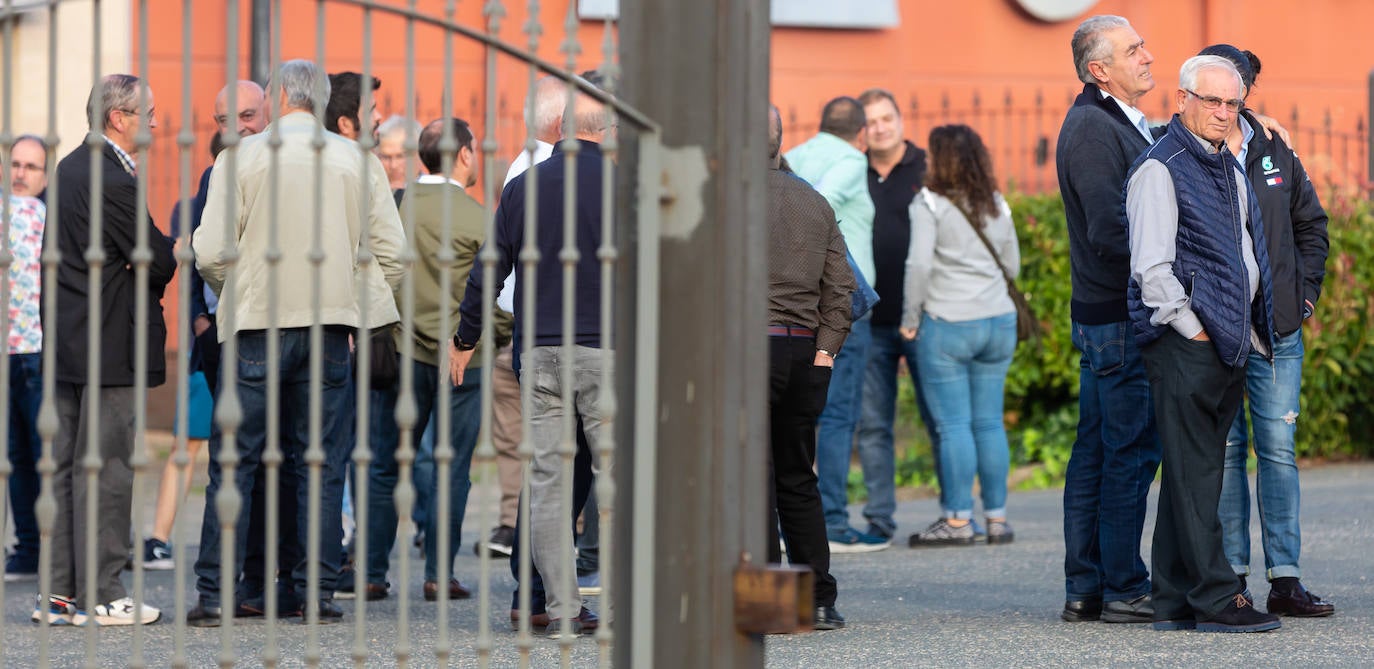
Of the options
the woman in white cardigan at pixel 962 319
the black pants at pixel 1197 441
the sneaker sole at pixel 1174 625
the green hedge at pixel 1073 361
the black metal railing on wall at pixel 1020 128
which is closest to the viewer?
the black pants at pixel 1197 441

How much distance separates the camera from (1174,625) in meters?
5.92

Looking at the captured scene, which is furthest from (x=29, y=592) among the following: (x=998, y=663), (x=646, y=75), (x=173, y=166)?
(x=173, y=166)

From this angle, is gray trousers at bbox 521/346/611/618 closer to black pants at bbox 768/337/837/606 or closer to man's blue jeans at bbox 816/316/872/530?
black pants at bbox 768/337/837/606

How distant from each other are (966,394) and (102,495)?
3875 millimetres

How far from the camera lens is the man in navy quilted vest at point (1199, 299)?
18.3 ft

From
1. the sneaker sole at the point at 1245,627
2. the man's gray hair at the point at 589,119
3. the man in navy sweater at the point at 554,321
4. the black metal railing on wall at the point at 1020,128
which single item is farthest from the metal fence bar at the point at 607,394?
the black metal railing on wall at the point at 1020,128

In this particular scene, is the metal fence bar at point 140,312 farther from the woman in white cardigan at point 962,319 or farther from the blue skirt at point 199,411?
the woman in white cardigan at point 962,319

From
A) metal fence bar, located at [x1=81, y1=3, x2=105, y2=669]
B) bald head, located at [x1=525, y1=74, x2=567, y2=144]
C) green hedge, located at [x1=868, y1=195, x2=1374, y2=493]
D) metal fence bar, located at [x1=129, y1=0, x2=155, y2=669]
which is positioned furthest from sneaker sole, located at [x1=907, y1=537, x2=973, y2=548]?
metal fence bar, located at [x1=81, y1=3, x2=105, y2=669]

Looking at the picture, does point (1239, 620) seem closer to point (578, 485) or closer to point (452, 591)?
point (578, 485)

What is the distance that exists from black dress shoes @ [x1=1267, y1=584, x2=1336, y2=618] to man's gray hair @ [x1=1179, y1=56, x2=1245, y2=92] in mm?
1688

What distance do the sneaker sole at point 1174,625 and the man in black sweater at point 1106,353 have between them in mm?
141

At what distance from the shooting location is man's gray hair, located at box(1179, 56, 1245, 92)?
570 cm

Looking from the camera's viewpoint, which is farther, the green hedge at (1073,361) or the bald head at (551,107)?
the green hedge at (1073,361)

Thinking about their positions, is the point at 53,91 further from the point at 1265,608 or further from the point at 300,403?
the point at 1265,608
